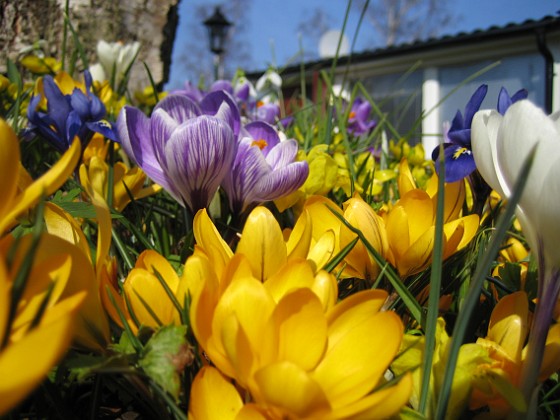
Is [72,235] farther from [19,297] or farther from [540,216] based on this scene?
[540,216]

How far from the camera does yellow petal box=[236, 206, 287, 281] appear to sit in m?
0.34

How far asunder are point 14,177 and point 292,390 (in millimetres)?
165

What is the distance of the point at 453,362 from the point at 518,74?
7982mm

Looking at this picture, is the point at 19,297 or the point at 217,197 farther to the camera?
the point at 217,197

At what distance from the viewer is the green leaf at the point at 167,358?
244mm

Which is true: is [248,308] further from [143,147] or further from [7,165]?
[143,147]

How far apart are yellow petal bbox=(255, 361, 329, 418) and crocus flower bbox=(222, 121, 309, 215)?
10.8 inches

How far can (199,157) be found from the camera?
0.44 meters

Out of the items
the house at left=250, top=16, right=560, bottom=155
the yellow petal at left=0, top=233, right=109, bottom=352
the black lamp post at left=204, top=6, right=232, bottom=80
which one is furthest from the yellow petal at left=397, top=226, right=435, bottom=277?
the black lamp post at left=204, top=6, right=232, bottom=80

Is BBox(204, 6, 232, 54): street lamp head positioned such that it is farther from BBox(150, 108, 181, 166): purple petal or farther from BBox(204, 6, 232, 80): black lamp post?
→ BBox(150, 108, 181, 166): purple petal

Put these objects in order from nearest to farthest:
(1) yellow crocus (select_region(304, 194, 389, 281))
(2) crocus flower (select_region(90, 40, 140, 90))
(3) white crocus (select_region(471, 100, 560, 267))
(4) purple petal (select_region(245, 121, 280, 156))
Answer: (3) white crocus (select_region(471, 100, 560, 267)) < (1) yellow crocus (select_region(304, 194, 389, 281)) < (4) purple petal (select_region(245, 121, 280, 156)) < (2) crocus flower (select_region(90, 40, 140, 90))

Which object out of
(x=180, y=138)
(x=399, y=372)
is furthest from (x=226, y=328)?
(x=180, y=138)

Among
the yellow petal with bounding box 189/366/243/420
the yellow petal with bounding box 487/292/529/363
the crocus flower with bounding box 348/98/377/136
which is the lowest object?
the yellow petal with bounding box 189/366/243/420

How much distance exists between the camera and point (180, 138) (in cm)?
44
